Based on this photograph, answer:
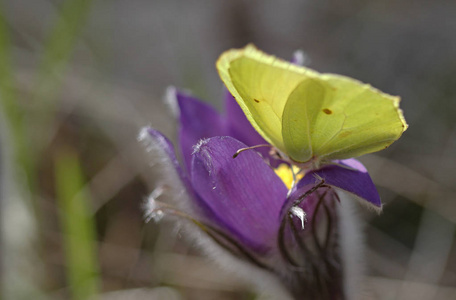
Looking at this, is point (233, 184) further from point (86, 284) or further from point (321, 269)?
point (86, 284)

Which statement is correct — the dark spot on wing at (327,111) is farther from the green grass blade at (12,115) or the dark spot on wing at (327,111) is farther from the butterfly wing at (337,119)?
the green grass blade at (12,115)

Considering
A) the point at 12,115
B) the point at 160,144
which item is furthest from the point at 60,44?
the point at 160,144

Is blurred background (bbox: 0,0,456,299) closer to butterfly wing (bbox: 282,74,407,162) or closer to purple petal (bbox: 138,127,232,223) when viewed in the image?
purple petal (bbox: 138,127,232,223)

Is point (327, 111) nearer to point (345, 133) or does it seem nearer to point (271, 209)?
point (345, 133)

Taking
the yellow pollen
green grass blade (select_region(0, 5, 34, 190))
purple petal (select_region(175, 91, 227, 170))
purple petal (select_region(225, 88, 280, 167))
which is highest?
green grass blade (select_region(0, 5, 34, 190))

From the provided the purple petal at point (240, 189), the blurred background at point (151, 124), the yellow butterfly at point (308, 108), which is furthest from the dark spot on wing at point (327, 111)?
the blurred background at point (151, 124)

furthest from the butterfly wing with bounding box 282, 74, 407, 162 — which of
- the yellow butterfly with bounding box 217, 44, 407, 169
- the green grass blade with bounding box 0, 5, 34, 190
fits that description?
the green grass blade with bounding box 0, 5, 34, 190

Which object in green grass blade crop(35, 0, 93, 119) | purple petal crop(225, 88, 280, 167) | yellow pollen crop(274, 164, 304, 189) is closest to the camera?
yellow pollen crop(274, 164, 304, 189)
